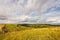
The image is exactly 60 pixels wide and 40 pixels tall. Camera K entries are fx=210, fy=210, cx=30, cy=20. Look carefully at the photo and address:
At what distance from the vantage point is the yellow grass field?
3348 mm

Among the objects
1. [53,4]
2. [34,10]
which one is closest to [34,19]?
[34,10]

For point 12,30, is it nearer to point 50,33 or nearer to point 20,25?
point 20,25

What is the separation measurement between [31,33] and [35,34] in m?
0.07

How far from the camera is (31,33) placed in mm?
3365

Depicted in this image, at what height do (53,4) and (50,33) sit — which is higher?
(53,4)

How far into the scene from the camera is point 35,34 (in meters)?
3.37

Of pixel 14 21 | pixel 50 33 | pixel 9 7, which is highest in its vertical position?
pixel 9 7

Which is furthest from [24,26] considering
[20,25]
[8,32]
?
[8,32]

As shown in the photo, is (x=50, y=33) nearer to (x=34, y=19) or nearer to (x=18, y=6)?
(x=34, y=19)

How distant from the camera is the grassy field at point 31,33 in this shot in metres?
3.35

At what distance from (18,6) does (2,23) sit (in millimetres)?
381

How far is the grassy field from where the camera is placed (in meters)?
3.35

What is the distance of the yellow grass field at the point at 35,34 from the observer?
3348 millimetres

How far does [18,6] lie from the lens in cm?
342
